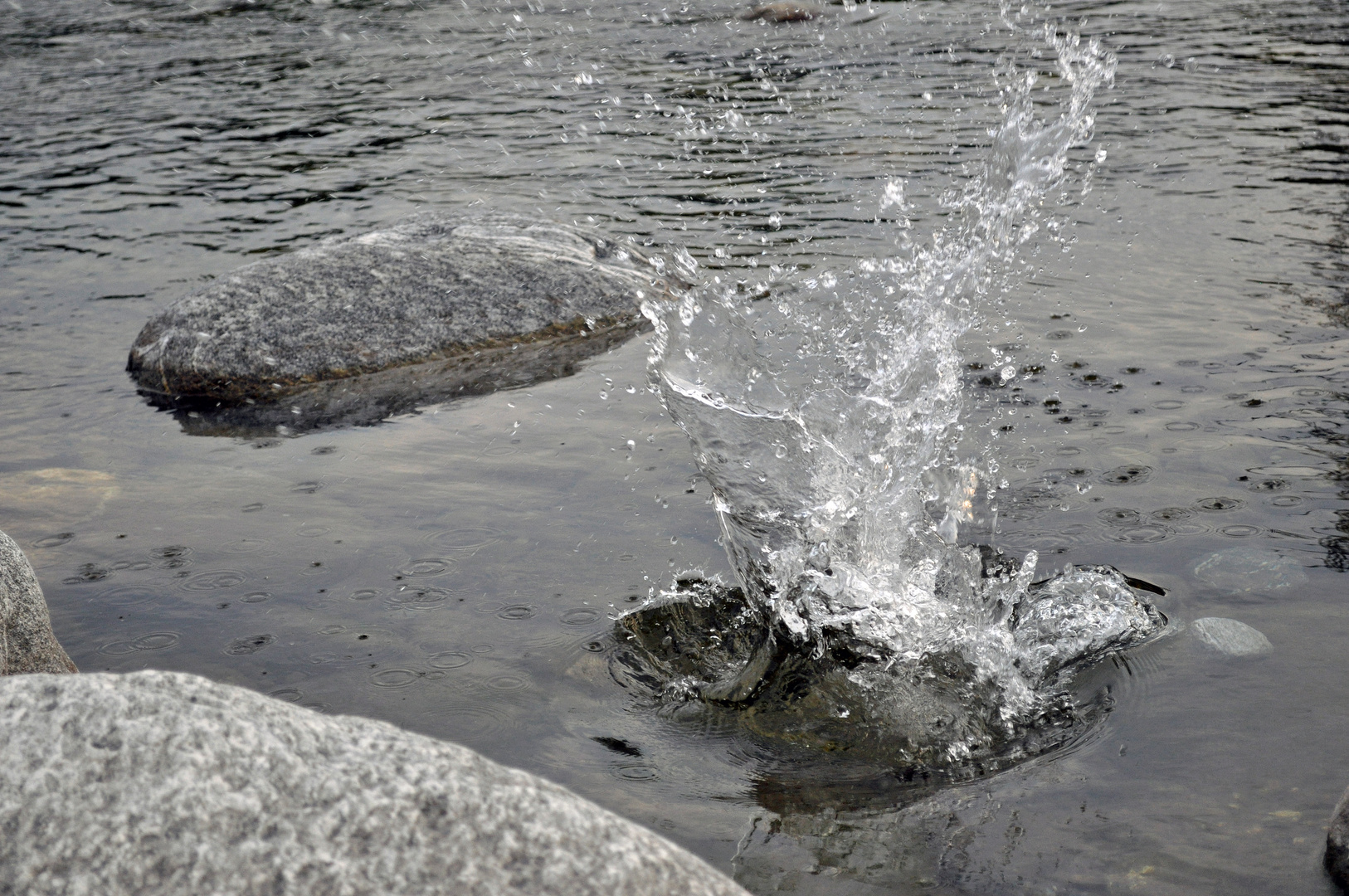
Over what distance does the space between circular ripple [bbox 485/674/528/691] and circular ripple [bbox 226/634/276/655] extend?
0.91 metres

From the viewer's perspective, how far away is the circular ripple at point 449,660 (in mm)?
4234

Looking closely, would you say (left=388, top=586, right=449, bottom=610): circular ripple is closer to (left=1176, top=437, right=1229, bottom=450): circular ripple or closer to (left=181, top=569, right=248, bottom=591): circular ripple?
(left=181, top=569, right=248, bottom=591): circular ripple

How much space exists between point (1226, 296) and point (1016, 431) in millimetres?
2352

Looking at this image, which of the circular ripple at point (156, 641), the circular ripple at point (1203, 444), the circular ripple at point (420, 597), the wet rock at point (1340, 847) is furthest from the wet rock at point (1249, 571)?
the circular ripple at point (156, 641)

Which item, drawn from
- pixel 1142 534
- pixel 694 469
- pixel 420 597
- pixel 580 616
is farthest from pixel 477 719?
pixel 1142 534

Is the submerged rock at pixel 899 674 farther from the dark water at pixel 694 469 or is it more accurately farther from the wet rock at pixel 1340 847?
the wet rock at pixel 1340 847

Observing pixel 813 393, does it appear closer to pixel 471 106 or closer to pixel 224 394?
pixel 224 394

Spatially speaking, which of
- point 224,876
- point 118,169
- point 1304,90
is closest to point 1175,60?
point 1304,90

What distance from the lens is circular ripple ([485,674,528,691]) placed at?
410 centimetres

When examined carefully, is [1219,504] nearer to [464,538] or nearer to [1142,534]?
[1142,534]

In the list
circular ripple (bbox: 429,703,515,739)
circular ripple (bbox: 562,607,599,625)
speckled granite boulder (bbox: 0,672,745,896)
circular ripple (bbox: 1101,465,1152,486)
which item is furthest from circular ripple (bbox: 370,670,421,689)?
circular ripple (bbox: 1101,465,1152,486)

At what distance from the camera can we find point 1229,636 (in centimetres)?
416

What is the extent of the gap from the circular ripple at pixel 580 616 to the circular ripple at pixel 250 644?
43.3 inches

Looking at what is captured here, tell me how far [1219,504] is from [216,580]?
4.24m
